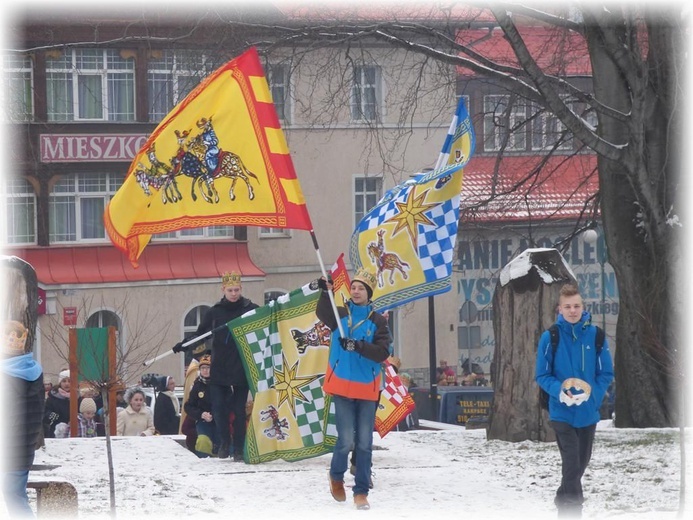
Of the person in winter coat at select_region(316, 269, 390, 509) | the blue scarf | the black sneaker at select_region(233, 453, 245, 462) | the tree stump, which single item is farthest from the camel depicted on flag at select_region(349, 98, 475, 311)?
the blue scarf

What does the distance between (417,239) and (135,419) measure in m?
5.30

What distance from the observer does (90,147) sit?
37.3 meters

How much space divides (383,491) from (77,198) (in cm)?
2812

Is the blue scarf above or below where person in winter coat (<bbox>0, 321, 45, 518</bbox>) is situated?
above

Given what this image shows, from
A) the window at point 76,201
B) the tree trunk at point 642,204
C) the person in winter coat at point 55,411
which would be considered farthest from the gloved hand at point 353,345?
the window at point 76,201

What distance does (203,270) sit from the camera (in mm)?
38844

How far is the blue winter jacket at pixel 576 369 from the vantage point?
9.64 meters

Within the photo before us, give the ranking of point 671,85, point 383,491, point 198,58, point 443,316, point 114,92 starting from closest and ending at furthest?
1. point 383,491
2. point 671,85
3. point 198,58
4. point 114,92
5. point 443,316

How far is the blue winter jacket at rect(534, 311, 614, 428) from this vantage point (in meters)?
9.64

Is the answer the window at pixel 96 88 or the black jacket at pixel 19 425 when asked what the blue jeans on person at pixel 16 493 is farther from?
the window at pixel 96 88

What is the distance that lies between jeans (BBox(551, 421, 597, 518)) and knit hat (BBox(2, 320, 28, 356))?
362cm

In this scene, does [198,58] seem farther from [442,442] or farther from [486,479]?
[486,479]

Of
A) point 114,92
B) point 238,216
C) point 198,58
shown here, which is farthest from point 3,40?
point 114,92

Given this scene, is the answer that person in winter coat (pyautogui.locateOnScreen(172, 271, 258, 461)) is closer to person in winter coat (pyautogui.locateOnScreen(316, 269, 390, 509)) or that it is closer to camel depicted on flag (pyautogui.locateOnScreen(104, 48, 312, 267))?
camel depicted on flag (pyautogui.locateOnScreen(104, 48, 312, 267))
